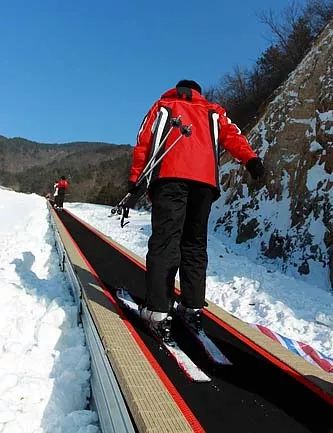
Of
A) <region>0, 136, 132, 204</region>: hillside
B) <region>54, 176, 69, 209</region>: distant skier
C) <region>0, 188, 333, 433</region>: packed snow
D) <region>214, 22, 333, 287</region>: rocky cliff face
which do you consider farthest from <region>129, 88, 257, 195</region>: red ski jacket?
<region>0, 136, 132, 204</region>: hillside

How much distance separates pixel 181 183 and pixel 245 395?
1415 millimetres

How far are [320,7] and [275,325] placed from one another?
686 inches

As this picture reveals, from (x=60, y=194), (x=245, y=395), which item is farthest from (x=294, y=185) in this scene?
(x=60, y=194)

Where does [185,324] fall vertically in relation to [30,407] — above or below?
above

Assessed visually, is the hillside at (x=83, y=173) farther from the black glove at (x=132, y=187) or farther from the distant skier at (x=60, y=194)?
the black glove at (x=132, y=187)

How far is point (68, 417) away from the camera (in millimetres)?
2527

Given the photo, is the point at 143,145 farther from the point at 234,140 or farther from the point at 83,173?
the point at 83,173

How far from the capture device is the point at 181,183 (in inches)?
123

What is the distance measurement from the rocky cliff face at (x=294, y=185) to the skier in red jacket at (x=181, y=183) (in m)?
4.19

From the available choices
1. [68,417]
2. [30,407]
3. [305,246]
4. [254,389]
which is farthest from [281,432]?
[305,246]

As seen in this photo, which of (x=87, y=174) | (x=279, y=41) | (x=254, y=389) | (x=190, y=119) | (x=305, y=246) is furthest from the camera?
(x=87, y=174)

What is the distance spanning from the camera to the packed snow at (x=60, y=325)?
261cm

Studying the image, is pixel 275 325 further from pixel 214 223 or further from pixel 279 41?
pixel 279 41

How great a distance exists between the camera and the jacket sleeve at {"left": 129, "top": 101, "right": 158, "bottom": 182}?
10.6 ft
